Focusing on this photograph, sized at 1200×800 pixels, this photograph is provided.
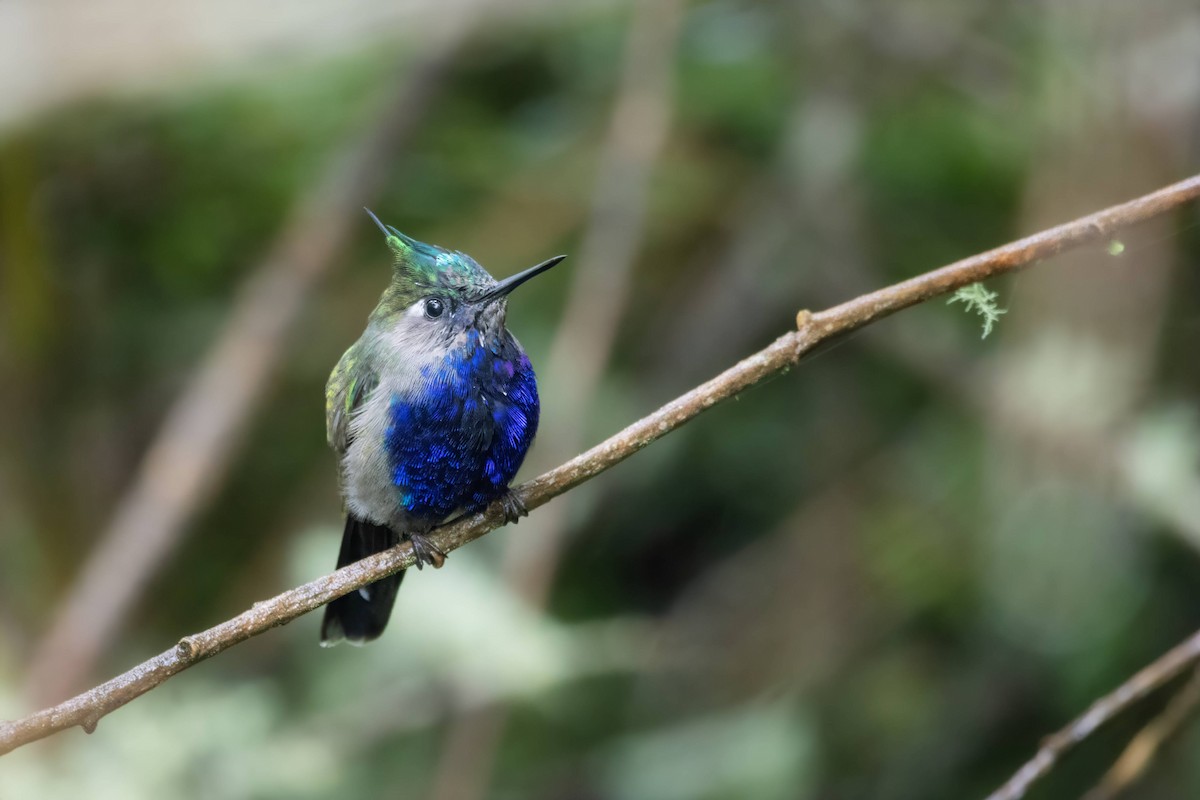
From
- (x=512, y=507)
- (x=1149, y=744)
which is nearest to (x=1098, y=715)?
(x=1149, y=744)

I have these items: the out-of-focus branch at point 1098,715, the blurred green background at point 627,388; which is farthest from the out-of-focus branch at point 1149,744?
the blurred green background at point 627,388

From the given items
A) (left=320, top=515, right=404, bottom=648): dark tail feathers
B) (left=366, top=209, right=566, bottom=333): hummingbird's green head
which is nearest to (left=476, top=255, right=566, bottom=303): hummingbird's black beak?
(left=366, top=209, right=566, bottom=333): hummingbird's green head

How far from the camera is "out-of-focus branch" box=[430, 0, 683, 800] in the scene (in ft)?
13.8

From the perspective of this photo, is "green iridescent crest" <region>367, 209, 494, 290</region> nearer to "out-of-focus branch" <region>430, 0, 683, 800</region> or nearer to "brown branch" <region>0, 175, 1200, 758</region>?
"brown branch" <region>0, 175, 1200, 758</region>

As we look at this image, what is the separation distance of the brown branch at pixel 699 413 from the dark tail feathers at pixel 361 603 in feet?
3.01

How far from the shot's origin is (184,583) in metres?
6.03

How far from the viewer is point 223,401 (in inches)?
178

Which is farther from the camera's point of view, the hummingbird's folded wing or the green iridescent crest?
the hummingbird's folded wing

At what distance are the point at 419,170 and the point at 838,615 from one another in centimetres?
301

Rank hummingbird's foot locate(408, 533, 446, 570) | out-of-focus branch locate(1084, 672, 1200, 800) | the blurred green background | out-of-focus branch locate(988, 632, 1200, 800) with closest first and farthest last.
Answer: out-of-focus branch locate(988, 632, 1200, 800)
out-of-focus branch locate(1084, 672, 1200, 800)
hummingbird's foot locate(408, 533, 446, 570)
the blurred green background

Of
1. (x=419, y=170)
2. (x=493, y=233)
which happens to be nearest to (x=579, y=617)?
(x=493, y=233)

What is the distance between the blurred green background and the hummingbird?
0.79 meters

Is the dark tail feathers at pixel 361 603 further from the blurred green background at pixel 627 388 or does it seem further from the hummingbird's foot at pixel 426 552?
the hummingbird's foot at pixel 426 552

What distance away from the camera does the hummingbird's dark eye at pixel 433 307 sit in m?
2.99
